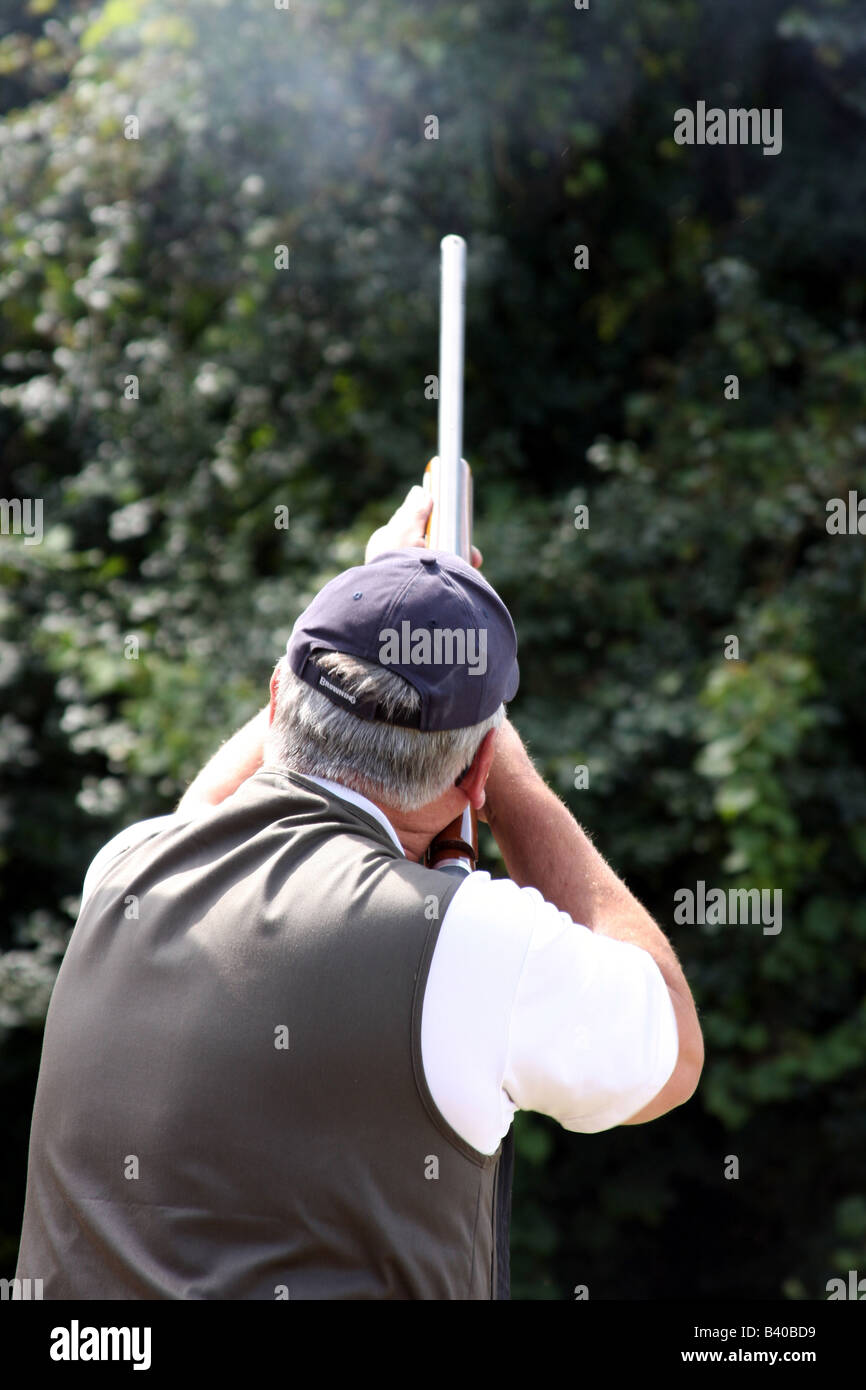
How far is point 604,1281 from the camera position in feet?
13.4

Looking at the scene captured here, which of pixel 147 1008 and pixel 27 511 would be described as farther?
pixel 27 511

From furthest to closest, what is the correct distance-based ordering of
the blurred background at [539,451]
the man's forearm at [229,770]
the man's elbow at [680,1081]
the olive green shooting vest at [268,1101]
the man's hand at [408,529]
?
1. the blurred background at [539,451]
2. the man's hand at [408,529]
3. the man's forearm at [229,770]
4. the man's elbow at [680,1081]
5. the olive green shooting vest at [268,1101]

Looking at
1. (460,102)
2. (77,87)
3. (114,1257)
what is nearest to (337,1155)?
(114,1257)

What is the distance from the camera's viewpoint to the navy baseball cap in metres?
1.15

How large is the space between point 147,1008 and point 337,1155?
0.19 meters

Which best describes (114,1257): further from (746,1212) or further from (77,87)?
(77,87)

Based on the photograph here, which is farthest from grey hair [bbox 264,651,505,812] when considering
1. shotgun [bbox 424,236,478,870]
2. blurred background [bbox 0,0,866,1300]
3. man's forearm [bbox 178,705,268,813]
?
blurred background [bbox 0,0,866,1300]

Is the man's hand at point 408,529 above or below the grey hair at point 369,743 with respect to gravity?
above

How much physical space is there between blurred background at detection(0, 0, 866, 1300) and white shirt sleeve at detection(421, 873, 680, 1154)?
91.1 inches

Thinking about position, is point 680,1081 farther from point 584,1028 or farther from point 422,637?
point 422,637

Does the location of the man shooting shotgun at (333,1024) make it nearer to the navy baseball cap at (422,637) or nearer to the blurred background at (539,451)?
the navy baseball cap at (422,637)

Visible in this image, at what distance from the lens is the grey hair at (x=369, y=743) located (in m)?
1.15

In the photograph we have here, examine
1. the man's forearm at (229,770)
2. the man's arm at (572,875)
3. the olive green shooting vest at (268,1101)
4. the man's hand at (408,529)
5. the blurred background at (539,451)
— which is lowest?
the olive green shooting vest at (268,1101)

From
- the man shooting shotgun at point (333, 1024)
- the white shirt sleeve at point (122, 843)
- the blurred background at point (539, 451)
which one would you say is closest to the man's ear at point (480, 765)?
the man shooting shotgun at point (333, 1024)
